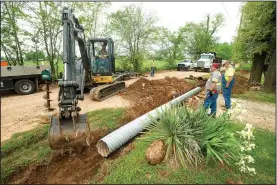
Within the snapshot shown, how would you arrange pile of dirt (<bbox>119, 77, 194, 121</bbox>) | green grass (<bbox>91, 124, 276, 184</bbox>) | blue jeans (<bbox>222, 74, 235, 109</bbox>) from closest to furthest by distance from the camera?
green grass (<bbox>91, 124, 276, 184</bbox>) → blue jeans (<bbox>222, 74, 235, 109</bbox>) → pile of dirt (<bbox>119, 77, 194, 121</bbox>)

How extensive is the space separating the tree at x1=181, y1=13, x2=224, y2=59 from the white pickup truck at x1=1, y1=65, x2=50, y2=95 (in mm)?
18553

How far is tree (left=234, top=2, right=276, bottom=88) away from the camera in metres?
10.3

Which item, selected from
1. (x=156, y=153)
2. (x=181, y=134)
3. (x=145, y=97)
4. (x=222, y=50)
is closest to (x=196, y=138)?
(x=181, y=134)

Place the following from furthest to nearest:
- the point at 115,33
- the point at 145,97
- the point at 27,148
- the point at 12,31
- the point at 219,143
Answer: the point at 115,33
the point at 12,31
the point at 145,97
the point at 27,148
the point at 219,143

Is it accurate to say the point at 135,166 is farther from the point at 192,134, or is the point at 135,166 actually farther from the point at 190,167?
the point at 192,134

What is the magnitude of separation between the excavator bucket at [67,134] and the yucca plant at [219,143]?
2186 millimetres

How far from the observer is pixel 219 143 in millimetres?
3293

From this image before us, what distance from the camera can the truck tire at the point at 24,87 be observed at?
9.04 meters

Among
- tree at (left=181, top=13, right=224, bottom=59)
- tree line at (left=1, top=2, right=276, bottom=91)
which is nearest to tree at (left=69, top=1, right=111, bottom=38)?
tree line at (left=1, top=2, right=276, bottom=91)

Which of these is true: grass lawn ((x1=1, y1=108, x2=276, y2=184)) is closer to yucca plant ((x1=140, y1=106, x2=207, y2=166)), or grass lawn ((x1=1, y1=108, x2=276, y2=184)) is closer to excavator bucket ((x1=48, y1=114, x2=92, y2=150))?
yucca plant ((x1=140, y1=106, x2=207, y2=166))

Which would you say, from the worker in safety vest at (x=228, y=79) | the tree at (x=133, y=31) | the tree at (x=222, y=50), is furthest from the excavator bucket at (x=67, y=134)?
the tree at (x=222, y=50)

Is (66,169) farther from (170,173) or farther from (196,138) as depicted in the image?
(196,138)

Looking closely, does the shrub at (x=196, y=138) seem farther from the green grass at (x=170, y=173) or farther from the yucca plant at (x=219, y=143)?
the green grass at (x=170, y=173)

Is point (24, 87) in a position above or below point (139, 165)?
above
